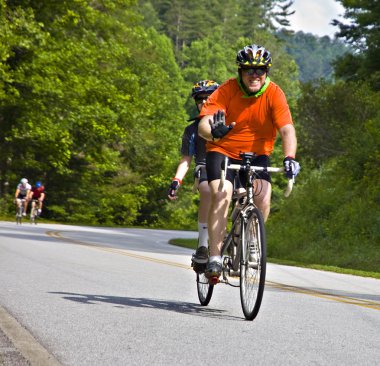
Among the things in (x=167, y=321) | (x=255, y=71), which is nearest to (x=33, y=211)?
(x=255, y=71)

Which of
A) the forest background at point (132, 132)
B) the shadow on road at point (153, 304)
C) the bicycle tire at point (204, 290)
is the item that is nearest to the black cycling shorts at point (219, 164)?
the bicycle tire at point (204, 290)

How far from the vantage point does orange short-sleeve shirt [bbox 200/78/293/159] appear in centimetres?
838

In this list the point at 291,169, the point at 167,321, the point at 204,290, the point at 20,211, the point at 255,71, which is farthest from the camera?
the point at 20,211

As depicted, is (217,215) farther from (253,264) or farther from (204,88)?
(204,88)

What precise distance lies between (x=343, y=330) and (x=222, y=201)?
1588 mm

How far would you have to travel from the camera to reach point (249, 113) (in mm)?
8414

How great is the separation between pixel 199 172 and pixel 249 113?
4.50 ft

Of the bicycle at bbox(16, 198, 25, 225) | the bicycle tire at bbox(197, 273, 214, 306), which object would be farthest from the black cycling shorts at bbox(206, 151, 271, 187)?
the bicycle at bbox(16, 198, 25, 225)

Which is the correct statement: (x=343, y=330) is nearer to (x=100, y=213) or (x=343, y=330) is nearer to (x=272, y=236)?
(x=272, y=236)

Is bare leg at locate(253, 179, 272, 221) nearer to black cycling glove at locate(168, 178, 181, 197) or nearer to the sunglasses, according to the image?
the sunglasses

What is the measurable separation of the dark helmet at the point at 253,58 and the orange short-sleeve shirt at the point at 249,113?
25cm

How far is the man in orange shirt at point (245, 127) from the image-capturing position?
27.2 feet

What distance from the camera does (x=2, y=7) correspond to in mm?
37844

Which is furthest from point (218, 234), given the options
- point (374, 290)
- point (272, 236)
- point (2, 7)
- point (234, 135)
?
point (2, 7)
